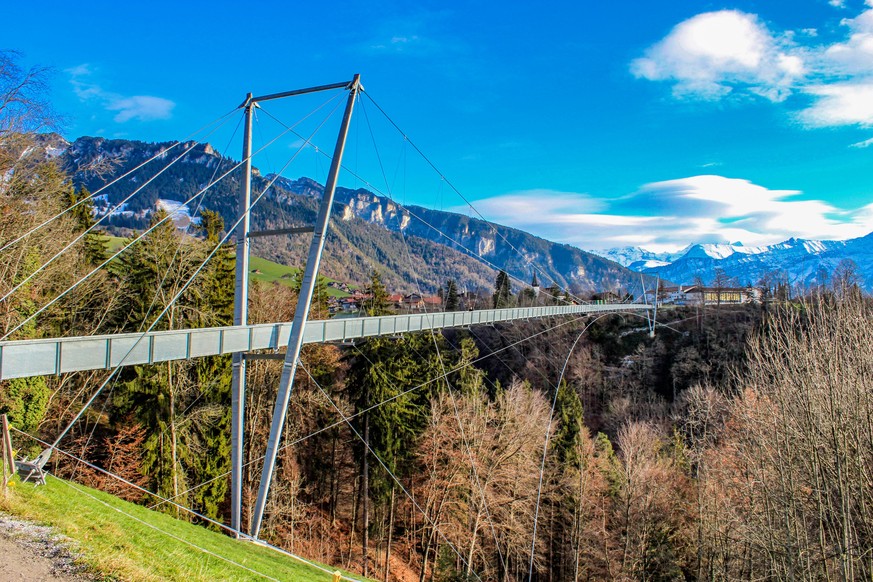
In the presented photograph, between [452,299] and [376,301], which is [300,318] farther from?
[452,299]

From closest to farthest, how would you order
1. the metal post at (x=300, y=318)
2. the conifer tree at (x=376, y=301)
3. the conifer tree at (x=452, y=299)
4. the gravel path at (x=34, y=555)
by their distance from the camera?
1. the gravel path at (x=34, y=555)
2. the metal post at (x=300, y=318)
3. the conifer tree at (x=376, y=301)
4. the conifer tree at (x=452, y=299)

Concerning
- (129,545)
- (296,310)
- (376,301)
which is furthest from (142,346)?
(376,301)

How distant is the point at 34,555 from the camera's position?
630cm

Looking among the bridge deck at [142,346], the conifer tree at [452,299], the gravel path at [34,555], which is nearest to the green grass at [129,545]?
the gravel path at [34,555]

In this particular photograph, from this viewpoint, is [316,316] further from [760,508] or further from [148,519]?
[760,508]

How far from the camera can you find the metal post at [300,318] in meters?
11.2

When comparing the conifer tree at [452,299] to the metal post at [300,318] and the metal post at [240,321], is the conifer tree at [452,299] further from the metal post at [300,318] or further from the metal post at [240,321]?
the metal post at [300,318]

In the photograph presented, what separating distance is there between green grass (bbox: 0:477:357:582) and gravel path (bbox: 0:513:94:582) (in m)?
0.16

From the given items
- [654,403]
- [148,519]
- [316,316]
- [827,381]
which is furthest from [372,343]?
[654,403]

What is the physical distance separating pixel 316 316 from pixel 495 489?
15400 millimetres

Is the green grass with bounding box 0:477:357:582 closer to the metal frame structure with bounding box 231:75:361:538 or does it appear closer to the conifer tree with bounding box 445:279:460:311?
the metal frame structure with bounding box 231:75:361:538

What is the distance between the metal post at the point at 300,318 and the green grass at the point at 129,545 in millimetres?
1259

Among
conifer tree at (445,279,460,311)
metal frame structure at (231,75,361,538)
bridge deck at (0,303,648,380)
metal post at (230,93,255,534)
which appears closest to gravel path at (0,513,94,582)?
bridge deck at (0,303,648,380)

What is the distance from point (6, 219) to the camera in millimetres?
13539
